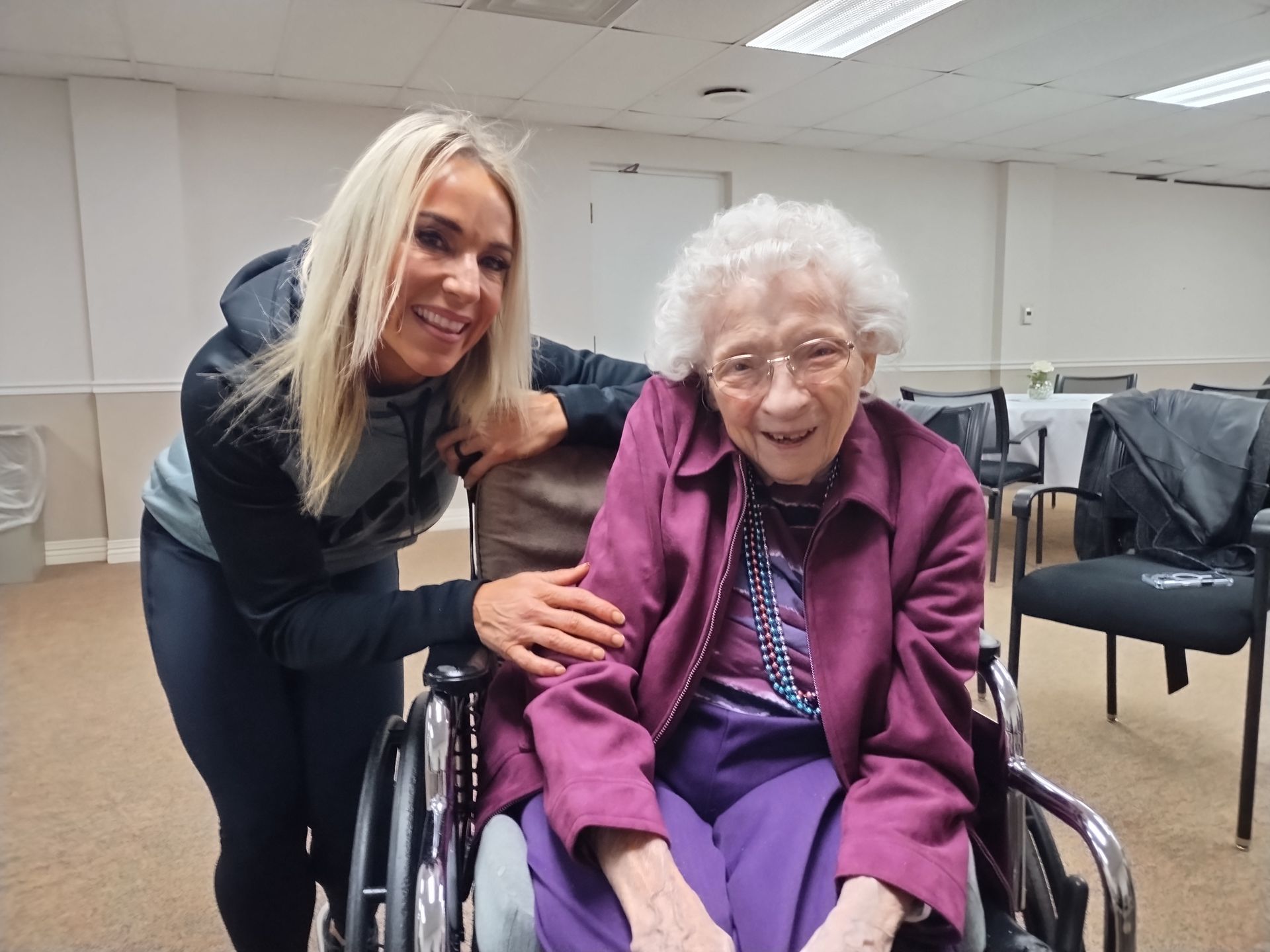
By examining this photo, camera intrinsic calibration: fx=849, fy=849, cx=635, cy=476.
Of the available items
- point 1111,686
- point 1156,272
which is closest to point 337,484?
point 1111,686

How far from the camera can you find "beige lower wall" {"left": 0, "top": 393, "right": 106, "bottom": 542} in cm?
453

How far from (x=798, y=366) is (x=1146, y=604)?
1380 millimetres

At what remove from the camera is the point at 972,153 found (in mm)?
6328

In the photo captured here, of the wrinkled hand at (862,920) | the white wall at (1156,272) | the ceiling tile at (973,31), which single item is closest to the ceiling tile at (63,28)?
the ceiling tile at (973,31)

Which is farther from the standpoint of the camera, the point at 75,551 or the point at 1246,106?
the point at 1246,106

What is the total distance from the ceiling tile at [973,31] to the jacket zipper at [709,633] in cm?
335

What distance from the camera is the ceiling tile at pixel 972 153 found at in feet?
20.1

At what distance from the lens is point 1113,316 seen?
7.58 m

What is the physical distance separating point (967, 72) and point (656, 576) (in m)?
4.30

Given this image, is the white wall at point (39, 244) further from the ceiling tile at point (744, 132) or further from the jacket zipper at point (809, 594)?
the jacket zipper at point (809, 594)

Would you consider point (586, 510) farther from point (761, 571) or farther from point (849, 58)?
point (849, 58)

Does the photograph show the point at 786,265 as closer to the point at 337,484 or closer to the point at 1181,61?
the point at 337,484

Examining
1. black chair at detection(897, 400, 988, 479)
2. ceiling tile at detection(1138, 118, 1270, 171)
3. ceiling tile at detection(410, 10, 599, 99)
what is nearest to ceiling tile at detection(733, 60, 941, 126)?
ceiling tile at detection(410, 10, 599, 99)

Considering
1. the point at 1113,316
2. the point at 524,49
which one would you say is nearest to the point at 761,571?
the point at 524,49
